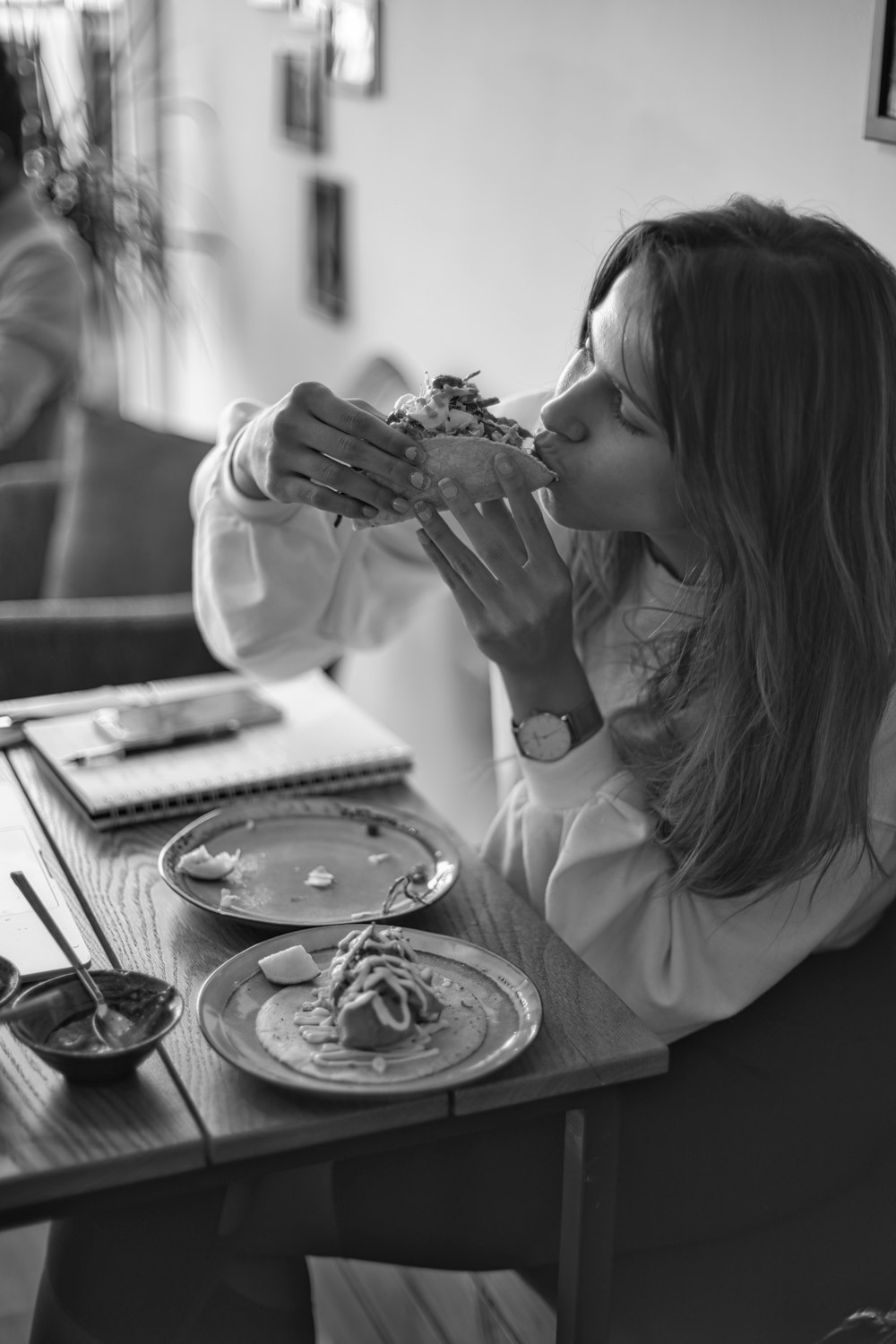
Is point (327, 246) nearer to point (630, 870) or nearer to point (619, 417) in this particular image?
point (619, 417)

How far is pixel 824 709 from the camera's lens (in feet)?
4.25

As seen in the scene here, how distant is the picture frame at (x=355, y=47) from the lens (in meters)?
2.66

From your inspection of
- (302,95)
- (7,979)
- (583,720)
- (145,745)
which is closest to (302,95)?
(302,95)

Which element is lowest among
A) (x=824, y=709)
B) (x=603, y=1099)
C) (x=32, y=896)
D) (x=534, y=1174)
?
(x=534, y=1174)

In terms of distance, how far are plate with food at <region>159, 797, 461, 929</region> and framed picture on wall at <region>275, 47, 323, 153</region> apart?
1997mm

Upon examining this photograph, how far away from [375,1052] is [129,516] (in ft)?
5.98

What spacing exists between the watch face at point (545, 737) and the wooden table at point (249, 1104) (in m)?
0.15

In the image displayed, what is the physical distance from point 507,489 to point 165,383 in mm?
3510

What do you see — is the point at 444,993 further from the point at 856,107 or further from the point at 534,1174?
the point at 856,107

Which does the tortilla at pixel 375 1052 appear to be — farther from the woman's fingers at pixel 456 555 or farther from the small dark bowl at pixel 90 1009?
the woman's fingers at pixel 456 555

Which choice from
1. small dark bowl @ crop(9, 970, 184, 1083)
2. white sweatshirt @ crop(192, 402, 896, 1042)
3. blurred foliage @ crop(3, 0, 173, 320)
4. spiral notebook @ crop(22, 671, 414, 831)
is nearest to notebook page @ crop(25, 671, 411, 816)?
spiral notebook @ crop(22, 671, 414, 831)

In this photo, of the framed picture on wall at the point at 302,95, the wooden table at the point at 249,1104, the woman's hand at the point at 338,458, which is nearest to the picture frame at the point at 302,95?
the framed picture on wall at the point at 302,95

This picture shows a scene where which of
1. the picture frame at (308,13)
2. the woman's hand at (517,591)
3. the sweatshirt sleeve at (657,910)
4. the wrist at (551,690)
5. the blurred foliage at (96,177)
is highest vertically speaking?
the picture frame at (308,13)

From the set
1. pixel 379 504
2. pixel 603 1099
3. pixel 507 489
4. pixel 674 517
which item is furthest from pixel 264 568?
pixel 603 1099
